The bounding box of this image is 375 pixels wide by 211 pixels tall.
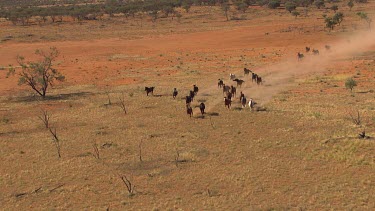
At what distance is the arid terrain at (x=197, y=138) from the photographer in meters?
17.7

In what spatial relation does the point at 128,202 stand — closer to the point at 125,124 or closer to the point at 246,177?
the point at 246,177

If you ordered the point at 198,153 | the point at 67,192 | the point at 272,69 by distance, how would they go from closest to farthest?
1. the point at 67,192
2. the point at 198,153
3. the point at 272,69

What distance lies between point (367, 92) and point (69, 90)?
29519 mm

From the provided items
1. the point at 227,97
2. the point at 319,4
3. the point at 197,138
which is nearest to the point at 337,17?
the point at 319,4

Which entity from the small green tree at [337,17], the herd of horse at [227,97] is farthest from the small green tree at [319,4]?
the herd of horse at [227,97]

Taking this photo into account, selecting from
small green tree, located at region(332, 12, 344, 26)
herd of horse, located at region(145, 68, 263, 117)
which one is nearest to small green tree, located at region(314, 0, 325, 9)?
small green tree, located at region(332, 12, 344, 26)

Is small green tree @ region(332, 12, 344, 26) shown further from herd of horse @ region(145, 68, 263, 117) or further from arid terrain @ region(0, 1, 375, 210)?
herd of horse @ region(145, 68, 263, 117)

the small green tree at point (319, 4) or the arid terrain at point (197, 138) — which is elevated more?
the small green tree at point (319, 4)

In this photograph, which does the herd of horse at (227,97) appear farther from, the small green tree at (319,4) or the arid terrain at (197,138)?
the small green tree at (319,4)

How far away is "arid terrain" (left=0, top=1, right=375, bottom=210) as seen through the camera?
17.7 metres

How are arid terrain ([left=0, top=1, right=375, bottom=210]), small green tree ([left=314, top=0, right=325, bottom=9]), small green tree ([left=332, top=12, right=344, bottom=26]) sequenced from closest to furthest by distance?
arid terrain ([left=0, top=1, right=375, bottom=210]) < small green tree ([left=332, top=12, right=344, bottom=26]) < small green tree ([left=314, top=0, right=325, bottom=9])

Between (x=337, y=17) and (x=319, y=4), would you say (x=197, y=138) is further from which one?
(x=319, y=4)

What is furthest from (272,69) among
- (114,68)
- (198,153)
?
(198,153)

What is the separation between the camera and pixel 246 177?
19.0 metres
